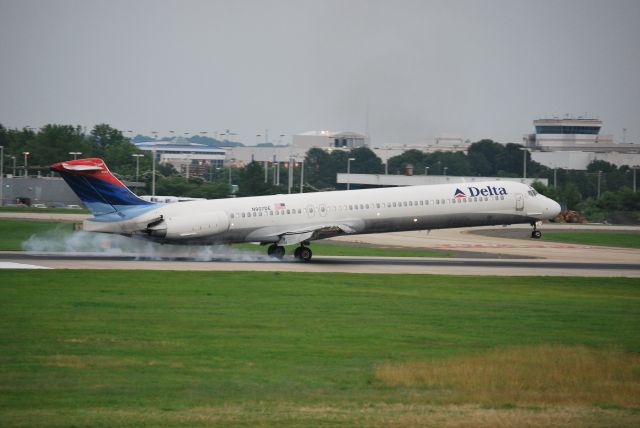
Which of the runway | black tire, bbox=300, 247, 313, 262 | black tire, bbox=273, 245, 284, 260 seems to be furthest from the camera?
black tire, bbox=273, 245, 284, 260

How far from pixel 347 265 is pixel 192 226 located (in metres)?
8.39

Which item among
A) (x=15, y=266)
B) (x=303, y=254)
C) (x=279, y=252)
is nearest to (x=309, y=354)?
(x=15, y=266)

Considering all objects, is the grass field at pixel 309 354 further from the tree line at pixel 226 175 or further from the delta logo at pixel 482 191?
the tree line at pixel 226 175

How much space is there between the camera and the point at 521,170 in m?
197

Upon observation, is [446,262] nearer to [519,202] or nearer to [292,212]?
[519,202]

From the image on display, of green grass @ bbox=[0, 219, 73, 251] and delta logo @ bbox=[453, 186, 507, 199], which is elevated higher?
delta logo @ bbox=[453, 186, 507, 199]

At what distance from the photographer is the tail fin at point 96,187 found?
152 ft

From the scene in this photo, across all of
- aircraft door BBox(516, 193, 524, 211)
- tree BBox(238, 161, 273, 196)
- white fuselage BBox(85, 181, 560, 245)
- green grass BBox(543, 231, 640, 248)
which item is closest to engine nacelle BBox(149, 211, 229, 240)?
white fuselage BBox(85, 181, 560, 245)

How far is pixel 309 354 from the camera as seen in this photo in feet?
81.4

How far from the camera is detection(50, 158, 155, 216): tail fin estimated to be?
46375 millimetres

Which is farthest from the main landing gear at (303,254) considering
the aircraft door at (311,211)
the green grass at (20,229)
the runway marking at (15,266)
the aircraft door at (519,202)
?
the green grass at (20,229)

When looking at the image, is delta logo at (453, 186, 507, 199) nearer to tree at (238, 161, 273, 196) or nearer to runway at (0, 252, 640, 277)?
runway at (0, 252, 640, 277)

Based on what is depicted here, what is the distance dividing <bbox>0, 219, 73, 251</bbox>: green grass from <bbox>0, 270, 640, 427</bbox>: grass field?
22.1 metres

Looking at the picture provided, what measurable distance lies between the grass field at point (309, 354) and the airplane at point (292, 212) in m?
8.07
